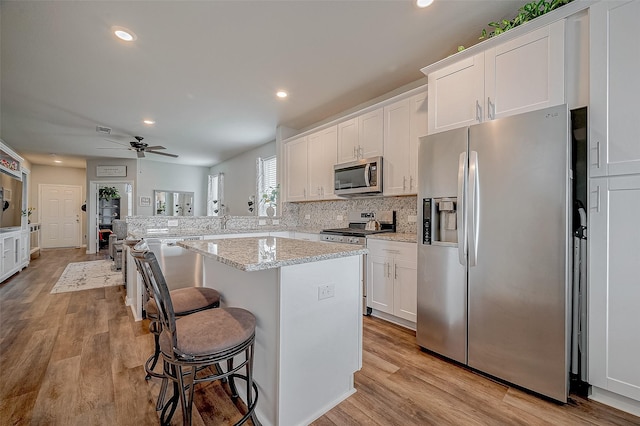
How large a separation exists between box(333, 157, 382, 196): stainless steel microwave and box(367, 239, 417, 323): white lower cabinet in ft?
2.31

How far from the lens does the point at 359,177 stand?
3389 millimetres

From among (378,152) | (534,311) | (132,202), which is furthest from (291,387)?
(132,202)

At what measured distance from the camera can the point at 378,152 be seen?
3.29 metres

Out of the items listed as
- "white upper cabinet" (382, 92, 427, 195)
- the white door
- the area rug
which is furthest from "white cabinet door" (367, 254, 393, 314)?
the white door

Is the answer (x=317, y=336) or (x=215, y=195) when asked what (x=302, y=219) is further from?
(x=215, y=195)

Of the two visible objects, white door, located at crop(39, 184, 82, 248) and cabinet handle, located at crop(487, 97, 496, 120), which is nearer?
cabinet handle, located at crop(487, 97, 496, 120)

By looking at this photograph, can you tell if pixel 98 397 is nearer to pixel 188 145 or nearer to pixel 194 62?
pixel 194 62

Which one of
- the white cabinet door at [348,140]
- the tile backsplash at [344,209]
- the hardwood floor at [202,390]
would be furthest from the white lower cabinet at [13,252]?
the white cabinet door at [348,140]

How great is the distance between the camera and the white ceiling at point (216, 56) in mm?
2115

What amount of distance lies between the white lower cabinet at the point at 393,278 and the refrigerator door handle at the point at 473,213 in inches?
26.0

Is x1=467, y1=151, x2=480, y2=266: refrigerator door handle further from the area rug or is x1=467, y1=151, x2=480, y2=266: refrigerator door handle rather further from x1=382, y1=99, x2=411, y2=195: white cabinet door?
the area rug

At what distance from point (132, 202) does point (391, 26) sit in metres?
8.49

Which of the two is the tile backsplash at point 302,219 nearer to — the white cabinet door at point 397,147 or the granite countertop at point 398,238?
the white cabinet door at point 397,147

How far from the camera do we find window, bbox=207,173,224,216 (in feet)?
26.6
